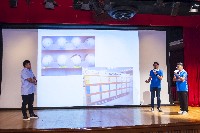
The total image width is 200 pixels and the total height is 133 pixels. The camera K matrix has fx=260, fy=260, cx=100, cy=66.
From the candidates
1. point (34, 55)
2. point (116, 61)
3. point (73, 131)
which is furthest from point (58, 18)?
point (73, 131)

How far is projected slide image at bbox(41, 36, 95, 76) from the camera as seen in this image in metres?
7.21

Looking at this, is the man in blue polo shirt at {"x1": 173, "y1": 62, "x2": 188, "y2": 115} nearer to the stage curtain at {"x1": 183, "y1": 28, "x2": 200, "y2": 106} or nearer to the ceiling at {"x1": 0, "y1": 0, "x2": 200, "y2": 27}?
the ceiling at {"x1": 0, "y1": 0, "x2": 200, "y2": 27}

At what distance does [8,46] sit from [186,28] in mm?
5279

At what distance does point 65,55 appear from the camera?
286 inches

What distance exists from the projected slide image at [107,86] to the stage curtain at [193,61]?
1.94 meters

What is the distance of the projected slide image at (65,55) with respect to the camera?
7211 mm

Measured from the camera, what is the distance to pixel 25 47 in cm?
730

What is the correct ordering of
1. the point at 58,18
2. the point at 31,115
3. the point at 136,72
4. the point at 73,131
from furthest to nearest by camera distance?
the point at 136,72, the point at 58,18, the point at 31,115, the point at 73,131

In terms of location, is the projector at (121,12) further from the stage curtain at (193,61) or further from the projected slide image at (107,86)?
the stage curtain at (193,61)

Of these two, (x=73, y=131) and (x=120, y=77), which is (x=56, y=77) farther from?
(x=73, y=131)

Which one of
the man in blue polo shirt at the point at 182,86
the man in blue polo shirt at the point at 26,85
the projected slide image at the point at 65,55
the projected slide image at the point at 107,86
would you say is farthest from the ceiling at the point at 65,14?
the man in blue polo shirt at the point at 26,85

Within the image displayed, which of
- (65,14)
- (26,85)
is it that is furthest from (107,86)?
(26,85)

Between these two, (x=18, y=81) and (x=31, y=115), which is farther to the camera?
(x=18, y=81)

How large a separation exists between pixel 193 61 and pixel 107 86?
2839 millimetres
